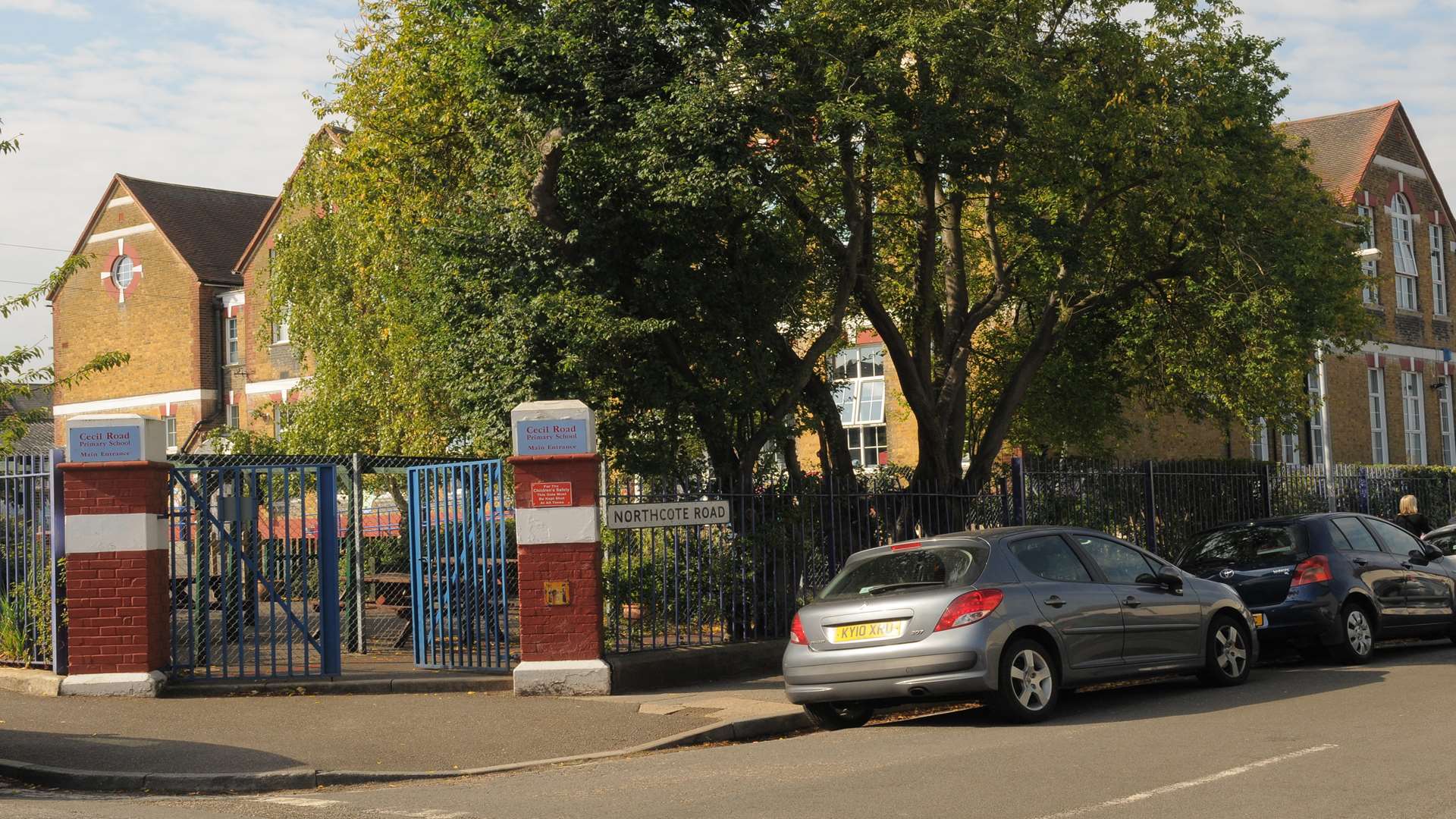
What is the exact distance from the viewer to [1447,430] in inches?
1607

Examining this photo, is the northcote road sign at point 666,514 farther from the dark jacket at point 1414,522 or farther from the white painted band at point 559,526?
the dark jacket at point 1414,522

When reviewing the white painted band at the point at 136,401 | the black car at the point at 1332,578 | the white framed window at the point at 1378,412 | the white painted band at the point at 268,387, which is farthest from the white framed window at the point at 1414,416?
the white painted band at the point at 136,401

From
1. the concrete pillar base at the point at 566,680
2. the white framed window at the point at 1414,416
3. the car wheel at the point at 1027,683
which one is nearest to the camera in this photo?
the car wheel at the point at 1027,683

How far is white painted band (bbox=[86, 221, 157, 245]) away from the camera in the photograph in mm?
45094

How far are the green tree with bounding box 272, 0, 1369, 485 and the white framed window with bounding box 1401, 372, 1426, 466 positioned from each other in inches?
806

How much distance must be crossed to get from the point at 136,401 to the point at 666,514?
120ft

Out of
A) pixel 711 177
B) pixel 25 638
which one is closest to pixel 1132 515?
pixel 711 177

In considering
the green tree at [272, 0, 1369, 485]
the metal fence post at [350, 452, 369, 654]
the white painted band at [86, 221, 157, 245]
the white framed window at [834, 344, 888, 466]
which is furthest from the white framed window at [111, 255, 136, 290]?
the metal fence post at [350, 452, 369, 654]

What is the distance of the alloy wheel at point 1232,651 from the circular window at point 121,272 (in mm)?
40913

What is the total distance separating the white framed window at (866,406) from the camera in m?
32.5

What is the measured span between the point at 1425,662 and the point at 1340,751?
6.38 meters

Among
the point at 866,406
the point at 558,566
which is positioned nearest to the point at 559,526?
the point at 558,566

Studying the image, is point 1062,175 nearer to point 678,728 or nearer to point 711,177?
point 711,177

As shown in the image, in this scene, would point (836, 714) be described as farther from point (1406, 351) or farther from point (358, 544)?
point (1406, 351)
